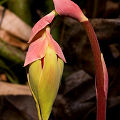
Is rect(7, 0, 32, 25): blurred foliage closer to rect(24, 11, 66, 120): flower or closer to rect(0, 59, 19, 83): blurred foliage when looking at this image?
rect(0, 59, 19, 83): blurred foliage

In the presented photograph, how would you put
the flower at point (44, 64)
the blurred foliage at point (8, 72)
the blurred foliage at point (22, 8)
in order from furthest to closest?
the blurred foliage at point (22, 8) < the blurred foliage at point (8, 72) < the flower at point (44, 64)

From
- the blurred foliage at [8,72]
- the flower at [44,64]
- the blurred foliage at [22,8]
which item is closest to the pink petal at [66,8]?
the flower at [44,64]

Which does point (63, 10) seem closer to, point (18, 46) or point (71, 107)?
point (71, 107)

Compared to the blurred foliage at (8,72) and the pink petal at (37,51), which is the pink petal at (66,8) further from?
the blurred foliage at (8,72)

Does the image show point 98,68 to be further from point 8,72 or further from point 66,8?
point 8,72

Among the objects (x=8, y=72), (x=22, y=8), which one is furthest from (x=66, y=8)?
(x=22, y=8)

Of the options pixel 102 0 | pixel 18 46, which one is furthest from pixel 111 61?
pixel 102 0

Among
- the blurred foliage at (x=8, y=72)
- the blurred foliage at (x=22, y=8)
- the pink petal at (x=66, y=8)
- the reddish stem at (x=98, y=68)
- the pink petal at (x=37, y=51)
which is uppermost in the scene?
the pink petal at (x=66, y=8)
